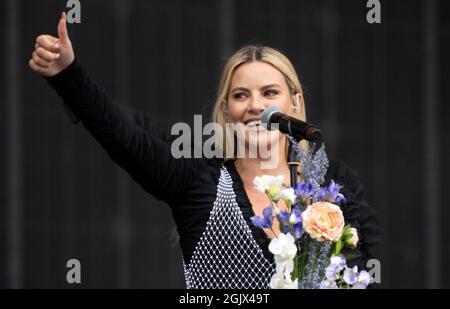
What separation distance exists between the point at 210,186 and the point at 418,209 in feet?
10.0

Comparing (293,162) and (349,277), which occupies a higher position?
(293,162)

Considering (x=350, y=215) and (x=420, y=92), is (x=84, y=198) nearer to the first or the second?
(x=420, y=92)

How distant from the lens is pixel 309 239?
214 centimetres

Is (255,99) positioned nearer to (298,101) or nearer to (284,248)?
(298,101)

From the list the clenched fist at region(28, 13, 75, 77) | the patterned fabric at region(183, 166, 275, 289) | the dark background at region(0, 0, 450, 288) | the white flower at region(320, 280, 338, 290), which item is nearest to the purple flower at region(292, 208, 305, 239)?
the white flower at region(320, 280, 338, 290)

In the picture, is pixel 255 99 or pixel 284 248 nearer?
pixel 284 248

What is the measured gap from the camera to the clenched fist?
2.23 meters

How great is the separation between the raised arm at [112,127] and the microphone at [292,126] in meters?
0.38

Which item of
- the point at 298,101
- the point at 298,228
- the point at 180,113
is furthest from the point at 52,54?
the point at 180,113

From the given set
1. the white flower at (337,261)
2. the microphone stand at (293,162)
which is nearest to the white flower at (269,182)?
the microphone stand at (293,162)

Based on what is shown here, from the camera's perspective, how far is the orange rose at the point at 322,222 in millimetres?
2049

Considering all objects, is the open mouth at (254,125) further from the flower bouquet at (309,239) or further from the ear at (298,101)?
the flower bouquet at (309,239)

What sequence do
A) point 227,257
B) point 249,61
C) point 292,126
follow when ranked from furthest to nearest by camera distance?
point 249,61 → point 227,257 → point 292,126

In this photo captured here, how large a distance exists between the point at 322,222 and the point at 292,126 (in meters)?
0.30
